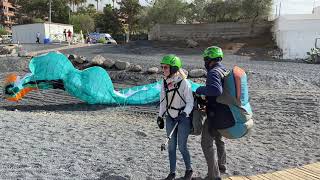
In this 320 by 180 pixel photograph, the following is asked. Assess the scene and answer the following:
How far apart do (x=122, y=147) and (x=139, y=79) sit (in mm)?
8472

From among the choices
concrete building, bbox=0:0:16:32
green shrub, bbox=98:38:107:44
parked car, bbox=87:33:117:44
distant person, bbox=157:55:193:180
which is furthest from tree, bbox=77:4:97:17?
distant person, bbox=157:55:193:180

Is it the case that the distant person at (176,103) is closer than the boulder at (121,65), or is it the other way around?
the distant person at (176,103)

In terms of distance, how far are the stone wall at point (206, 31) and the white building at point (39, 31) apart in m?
13.8

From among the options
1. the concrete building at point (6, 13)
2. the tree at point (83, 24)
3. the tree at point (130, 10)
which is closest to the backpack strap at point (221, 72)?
the tree at point (130, 10)

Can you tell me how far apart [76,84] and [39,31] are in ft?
103

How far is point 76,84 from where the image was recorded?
1192 cm

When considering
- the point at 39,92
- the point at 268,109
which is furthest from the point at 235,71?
the point at 39,92

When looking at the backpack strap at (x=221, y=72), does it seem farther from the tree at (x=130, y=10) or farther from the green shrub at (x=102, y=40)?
the tree at (x=130, y=10)

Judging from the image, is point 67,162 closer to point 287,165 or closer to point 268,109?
point 287,165

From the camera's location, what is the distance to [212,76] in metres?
4.44

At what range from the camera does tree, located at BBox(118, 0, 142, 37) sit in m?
59.5

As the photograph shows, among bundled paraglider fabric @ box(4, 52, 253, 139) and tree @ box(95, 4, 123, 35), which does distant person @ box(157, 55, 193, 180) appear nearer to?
bundled paraglider fabric @ box(4, 52, 253, 139)

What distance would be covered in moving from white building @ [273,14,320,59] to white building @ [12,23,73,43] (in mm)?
23916

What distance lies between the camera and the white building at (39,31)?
41.2 meters
